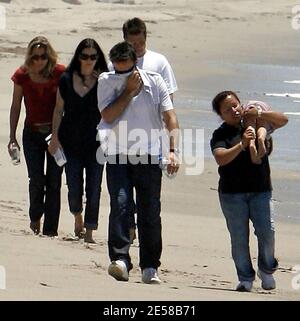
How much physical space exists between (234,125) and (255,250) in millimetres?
1889

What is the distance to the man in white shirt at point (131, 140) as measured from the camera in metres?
7.71

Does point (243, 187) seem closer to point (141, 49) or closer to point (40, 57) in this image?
point (141, 49)

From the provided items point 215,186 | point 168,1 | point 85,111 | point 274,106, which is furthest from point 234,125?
point 168,1

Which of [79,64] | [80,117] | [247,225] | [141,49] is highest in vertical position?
[141,49]

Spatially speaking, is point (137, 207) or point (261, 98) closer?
point (137, 207)

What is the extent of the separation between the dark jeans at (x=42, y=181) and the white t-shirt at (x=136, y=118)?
1.65 metres

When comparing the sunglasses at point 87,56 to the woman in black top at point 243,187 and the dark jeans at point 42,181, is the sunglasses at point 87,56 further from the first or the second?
the woman in black top at point 243,187

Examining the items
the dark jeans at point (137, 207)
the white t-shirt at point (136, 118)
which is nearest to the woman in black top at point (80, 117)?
the white t-shirt at point (136, 118)

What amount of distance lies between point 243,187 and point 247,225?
10.6 inches

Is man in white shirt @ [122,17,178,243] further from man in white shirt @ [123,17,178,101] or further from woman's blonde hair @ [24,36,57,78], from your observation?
woman's blonde hair @ [24,36,57,78]

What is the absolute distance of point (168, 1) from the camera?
3356 cm

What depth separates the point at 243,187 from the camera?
768cm

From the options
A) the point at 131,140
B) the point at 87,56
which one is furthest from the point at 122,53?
the point at 87,56

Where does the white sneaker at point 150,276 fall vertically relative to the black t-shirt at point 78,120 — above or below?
below
